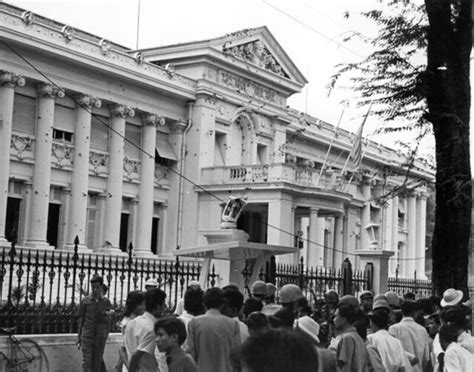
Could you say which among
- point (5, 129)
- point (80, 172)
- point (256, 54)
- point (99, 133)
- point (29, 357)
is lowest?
point (29, 357)

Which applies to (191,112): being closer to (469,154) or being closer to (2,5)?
(2,5)

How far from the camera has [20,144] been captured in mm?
25484

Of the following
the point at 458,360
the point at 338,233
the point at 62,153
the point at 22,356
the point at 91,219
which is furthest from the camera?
the point at 338,233

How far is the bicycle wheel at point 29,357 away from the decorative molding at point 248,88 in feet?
71.7

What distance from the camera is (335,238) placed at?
33.2 m

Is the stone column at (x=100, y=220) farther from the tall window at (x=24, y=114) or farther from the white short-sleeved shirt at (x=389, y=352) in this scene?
the white short-sleeved shirt at (x=389, y=352)

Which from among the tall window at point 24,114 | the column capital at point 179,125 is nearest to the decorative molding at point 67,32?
the tall window at point 24,114

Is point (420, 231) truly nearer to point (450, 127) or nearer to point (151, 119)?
point (151, 119)

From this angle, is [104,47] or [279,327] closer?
[279,327]

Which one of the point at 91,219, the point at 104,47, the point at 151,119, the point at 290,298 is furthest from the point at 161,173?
Result: the point at 290,298

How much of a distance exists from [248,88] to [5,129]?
11.6 meters

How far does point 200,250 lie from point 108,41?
59.3 ft

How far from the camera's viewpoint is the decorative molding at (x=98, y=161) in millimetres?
28128

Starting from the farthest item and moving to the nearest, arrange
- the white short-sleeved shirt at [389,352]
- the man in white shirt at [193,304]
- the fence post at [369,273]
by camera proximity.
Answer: the fence post at [369,273], the man in white shirt at [193,304], the white short-sleeved shirt at [389,352]
